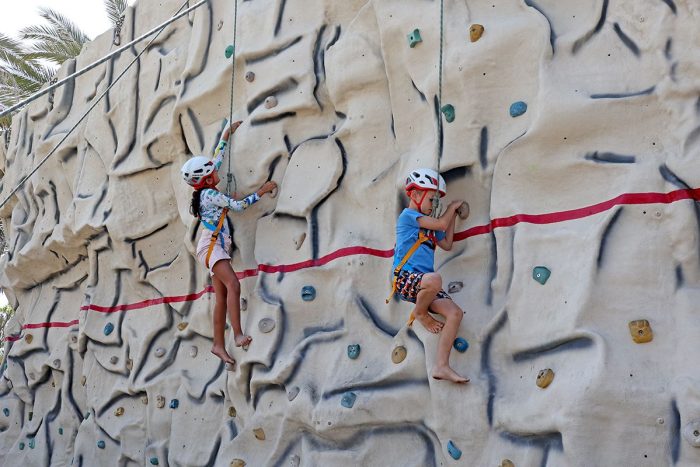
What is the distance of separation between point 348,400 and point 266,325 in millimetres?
956

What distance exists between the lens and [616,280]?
4.04m

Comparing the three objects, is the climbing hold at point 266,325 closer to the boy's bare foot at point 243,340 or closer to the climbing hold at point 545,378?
the boy's bare foot at point 243,340

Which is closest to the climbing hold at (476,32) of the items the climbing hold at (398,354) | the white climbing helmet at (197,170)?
the climbing hold at (398,354)

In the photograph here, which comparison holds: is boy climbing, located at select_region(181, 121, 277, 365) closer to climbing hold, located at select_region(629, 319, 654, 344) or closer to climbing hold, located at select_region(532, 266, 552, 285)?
climbing hold, located at select_region(532, 266, 552, 285)

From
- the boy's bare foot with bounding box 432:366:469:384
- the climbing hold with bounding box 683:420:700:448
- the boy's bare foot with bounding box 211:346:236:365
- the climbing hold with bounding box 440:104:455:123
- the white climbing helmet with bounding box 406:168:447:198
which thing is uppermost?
the climbing hold with bounding box 440:104:455:123

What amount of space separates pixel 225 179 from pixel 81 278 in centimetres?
289

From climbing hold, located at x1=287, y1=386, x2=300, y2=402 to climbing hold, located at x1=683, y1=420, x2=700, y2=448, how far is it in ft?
7.86

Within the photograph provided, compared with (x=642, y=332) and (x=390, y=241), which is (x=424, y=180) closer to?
(x=390, y=241)

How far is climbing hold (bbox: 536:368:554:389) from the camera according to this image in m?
4.09

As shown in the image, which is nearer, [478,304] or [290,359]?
[478,304]

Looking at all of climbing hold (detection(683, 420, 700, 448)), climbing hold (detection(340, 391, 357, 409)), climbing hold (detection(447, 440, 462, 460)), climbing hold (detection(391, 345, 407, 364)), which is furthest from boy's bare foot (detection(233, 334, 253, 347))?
climbing hold (detection(683, 420, 700, 448))

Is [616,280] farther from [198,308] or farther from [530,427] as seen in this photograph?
[198,308]

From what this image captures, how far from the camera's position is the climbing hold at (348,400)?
490 centimetres

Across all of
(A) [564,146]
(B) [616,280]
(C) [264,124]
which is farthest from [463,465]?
(C) [264,124]
